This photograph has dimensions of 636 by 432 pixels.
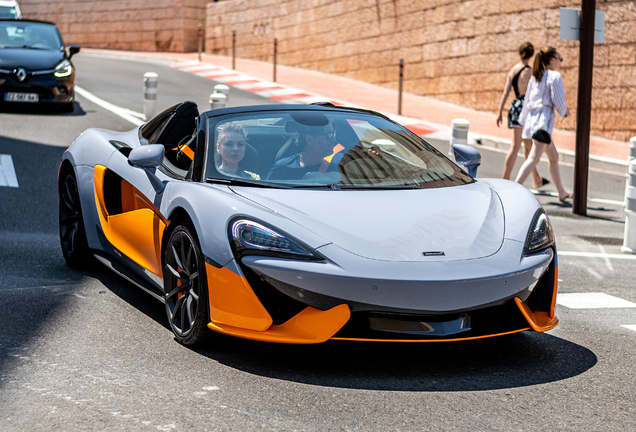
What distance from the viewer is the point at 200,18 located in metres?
36.8

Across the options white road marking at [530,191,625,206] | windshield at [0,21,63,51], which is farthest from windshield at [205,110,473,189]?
windshield at [0,21,63,51]

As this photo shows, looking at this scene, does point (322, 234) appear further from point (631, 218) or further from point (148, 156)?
point (631, 218)

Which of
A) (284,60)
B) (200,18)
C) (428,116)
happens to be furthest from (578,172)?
(200,18)

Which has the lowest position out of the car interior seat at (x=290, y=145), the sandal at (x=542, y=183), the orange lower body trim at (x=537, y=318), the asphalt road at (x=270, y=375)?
the asphalt road at (x=270, y=375)

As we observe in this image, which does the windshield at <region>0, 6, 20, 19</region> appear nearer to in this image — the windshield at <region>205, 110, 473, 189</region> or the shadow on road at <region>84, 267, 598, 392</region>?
the windshield at <region>205, 110, 473, 189</region>

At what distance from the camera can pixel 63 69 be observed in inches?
561

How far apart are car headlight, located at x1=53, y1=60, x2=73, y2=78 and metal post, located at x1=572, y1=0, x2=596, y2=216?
337 inches

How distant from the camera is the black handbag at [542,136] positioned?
961cm

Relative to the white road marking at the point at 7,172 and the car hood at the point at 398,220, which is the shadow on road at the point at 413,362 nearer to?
the car hood at the point at 398,220

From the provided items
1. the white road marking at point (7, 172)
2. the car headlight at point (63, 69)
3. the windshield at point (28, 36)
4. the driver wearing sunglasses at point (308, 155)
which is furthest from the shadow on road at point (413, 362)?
the windshield at point (28, 36)

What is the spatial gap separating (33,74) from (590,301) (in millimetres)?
10921

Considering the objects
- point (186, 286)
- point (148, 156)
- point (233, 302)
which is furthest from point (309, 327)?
point (148, 156)

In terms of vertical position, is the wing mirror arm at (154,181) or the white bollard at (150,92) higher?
the white bollard at (150,92)

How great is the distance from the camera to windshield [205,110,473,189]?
14.6 feet
